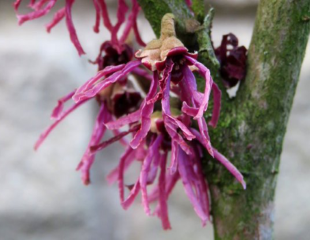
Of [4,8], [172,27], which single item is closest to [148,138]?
[172,27]

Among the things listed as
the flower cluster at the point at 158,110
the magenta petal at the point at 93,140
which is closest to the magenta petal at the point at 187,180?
the flower cluster at the point at 158,110

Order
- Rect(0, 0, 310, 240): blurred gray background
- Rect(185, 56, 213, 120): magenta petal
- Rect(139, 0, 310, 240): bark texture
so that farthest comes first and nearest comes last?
Rect(0, 0, 310, 240): blurred gray background, Rect(139, 0, 310, 240): bark texture, Rect(185, 56, 213, 120): magenta petal

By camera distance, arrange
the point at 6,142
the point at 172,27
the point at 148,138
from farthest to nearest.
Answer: the point at 6,142 → the point at 148,138 → the point at 172,27

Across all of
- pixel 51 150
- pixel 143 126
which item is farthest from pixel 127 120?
pixel 51 150

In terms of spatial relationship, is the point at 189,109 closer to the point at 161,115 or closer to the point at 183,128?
the point at 183,128

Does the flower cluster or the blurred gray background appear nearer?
the flower cluster

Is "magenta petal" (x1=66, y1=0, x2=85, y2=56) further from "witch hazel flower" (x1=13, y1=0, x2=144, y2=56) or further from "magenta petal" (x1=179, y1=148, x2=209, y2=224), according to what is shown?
"magenta petal" (x1=179, y1=148, x2=209, y2=224)

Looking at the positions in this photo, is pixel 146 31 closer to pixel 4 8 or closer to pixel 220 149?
pixel 4 8

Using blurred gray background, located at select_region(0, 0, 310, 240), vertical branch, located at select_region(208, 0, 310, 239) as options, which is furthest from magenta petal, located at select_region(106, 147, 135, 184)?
blurred gray background, located at select_region(0, 0, 310, 240)
